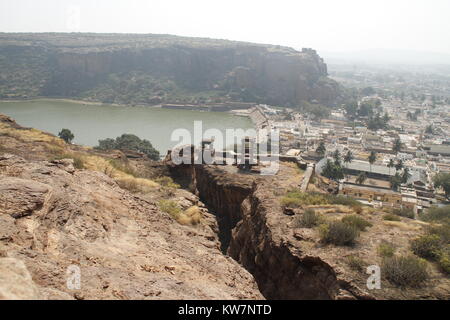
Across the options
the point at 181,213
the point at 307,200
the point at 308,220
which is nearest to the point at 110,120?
the point at 181,213

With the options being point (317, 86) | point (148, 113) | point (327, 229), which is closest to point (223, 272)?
point (327, 229)

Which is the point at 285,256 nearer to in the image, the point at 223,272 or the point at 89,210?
the point at 223,272

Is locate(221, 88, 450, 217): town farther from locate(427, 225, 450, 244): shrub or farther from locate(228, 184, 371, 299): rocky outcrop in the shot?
locate(228, 184, 371, 299): rocky outcrop

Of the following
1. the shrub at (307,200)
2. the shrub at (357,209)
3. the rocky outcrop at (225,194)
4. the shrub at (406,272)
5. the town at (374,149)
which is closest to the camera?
the shrub at (406,272)

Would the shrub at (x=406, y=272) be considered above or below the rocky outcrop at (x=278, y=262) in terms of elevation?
above

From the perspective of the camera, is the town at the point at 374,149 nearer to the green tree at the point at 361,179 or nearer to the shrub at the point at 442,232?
the green tree at the point at 361,179

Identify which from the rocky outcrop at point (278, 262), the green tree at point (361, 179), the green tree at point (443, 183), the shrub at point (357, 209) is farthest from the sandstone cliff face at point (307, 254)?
the green tree at point (443, 183)
